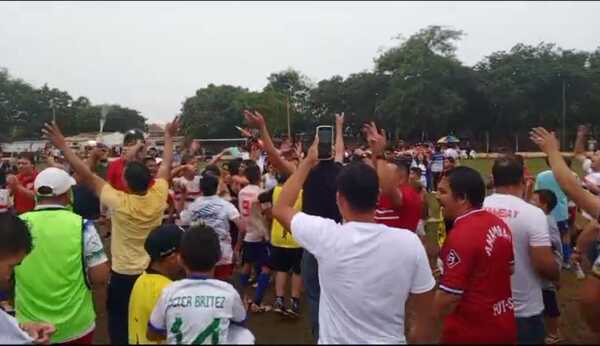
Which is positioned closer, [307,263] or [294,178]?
[294,178]

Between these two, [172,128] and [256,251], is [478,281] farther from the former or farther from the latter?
[256,251]

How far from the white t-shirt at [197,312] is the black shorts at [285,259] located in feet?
13.6

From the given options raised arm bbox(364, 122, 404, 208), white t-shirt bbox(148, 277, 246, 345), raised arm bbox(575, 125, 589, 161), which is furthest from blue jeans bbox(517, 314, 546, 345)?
white t-shirt bbox(148, 277, 246, 345)

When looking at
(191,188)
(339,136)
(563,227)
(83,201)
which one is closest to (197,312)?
(339,136)

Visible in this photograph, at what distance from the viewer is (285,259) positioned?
23.0 ft

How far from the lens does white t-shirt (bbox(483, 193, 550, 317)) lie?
385 centimetres

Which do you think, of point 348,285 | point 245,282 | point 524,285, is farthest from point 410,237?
point 245,282

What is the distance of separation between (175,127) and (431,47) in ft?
209

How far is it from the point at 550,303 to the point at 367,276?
3492 mm

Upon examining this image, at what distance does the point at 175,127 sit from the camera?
5012mm

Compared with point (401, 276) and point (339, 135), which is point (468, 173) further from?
point (339, 135)

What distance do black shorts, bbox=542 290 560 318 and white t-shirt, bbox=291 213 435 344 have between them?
308 cm

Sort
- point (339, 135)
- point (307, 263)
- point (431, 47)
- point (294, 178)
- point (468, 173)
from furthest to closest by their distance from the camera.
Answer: point (431, 47) < point (307, 263) < point (339, 135) < point (468, 173) < point (294, 178)

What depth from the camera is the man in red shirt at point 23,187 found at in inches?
332
